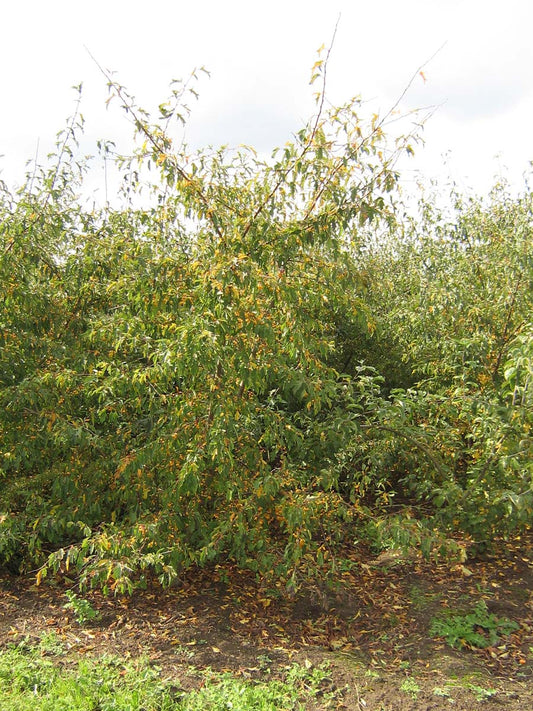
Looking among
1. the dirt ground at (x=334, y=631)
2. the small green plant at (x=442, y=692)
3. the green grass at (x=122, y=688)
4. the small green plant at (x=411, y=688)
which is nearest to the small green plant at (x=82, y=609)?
the dirt ground at (x=334, y=631)

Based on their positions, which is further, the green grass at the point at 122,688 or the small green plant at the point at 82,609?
the small green plant at the point at 82,609

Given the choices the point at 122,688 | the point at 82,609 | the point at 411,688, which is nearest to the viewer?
the point at 122,688

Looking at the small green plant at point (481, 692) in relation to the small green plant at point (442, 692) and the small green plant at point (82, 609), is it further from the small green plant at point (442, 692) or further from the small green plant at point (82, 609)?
the small green plant at point (82, 609)

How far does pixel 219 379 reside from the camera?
12.1 feet

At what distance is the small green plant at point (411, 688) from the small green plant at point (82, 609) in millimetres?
1913

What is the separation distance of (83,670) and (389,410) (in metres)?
2.50

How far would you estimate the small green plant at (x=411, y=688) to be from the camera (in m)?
3.15

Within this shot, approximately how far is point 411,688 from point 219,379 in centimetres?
199

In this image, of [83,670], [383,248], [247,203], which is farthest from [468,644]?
[383,248]

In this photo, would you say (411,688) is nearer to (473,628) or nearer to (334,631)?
(334,631)

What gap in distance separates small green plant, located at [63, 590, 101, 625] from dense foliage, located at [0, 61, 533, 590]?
22cm

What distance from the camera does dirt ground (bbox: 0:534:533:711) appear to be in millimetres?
3221

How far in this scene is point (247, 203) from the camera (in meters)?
3.73

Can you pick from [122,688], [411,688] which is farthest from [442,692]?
[122,688]
